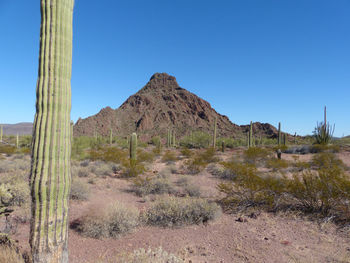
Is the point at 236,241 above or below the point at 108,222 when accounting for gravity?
below

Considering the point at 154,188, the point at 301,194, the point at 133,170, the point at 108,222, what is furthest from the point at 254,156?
the point at 108,222

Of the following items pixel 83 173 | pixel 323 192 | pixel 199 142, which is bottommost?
pixel 83 173

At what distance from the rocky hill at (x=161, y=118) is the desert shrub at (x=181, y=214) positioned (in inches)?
2146

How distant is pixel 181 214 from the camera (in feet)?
17.7

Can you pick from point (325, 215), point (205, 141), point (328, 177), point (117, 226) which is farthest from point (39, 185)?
point (205, 141)

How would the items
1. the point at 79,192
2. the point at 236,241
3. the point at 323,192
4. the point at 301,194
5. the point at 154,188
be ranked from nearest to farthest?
1. the point at 236,241
2. the point at 323,192
3. the point at 301,194
4. the point at 79,192
5. the point at 154,188

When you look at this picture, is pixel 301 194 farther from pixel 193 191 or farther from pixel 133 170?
pixel 133 170

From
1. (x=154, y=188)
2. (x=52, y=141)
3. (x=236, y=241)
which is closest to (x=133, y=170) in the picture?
(x=154, y=188)

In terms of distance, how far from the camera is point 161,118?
71500 millimetres

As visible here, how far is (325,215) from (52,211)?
5.99 meters

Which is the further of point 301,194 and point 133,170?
point 133,170

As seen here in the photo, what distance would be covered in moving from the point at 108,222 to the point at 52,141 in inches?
104

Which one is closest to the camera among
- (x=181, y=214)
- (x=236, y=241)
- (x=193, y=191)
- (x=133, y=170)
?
(x=236, y=241)

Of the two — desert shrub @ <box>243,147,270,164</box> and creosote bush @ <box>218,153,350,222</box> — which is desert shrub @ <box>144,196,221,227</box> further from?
→ desert shrub @ <box>243,147,270,164</box>
